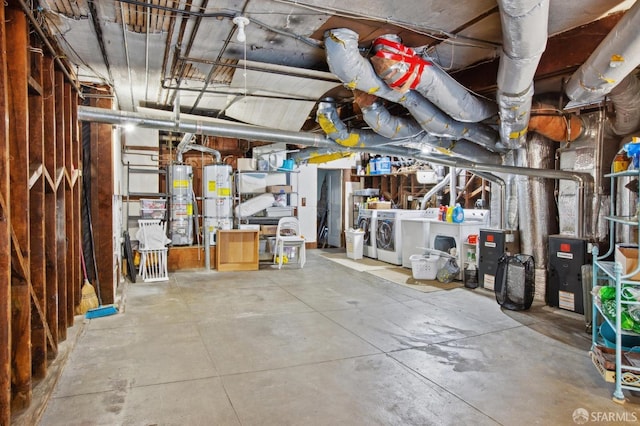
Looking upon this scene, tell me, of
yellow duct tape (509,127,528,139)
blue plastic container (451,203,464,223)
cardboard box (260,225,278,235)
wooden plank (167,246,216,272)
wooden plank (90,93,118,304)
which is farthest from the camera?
cardboard box (260,225,278,235)

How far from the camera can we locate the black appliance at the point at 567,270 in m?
4.09

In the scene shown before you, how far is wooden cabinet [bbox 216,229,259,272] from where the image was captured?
687 centimetres

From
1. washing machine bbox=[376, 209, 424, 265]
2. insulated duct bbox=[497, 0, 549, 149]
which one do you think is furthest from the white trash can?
insulated duct bbox=[497, 0, 549, 149]

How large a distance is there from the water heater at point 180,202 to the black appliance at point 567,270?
18.4ft

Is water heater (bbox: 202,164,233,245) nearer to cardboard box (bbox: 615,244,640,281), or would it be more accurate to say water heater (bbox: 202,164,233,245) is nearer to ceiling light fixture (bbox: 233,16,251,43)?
ceiling light fixture (bbox: 233,16,251,43)

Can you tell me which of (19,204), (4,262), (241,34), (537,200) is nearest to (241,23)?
(241,34)

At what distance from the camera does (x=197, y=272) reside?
6.60m

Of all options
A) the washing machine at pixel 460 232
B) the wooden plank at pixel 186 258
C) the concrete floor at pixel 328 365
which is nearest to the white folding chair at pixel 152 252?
the wooden plank at pixel 186 258

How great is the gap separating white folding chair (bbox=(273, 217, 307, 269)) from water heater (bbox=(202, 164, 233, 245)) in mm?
976

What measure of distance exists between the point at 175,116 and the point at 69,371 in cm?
265

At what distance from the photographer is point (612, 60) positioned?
258 centimetres

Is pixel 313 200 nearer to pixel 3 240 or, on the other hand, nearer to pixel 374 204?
pixel 374 204

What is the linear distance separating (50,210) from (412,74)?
9.74ft

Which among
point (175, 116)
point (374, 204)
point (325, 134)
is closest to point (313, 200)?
point (374, 204)
